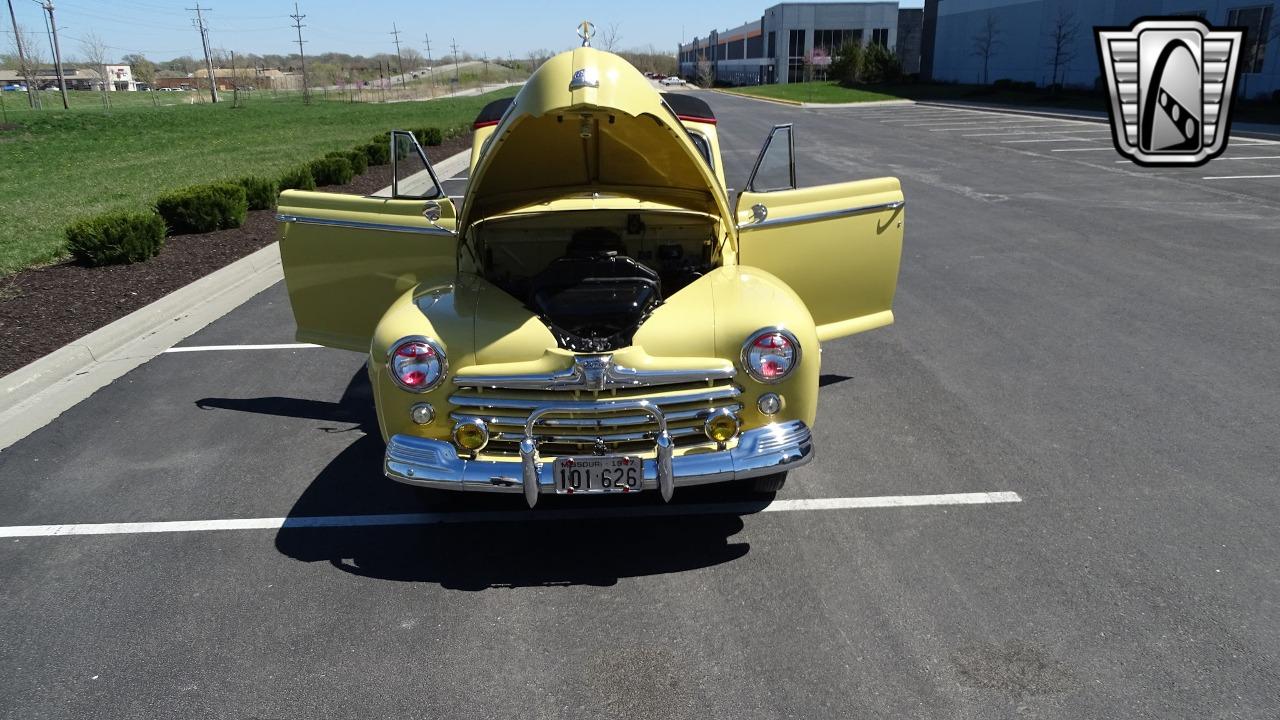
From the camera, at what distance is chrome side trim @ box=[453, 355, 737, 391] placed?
150 inches

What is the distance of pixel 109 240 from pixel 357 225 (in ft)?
18.8

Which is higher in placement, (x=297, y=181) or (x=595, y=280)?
(x=595, y=280)

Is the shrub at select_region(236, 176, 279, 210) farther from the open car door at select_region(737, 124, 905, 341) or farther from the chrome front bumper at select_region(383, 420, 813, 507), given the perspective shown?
the chrome front bumper at select_region(383, 420, 813, 507)

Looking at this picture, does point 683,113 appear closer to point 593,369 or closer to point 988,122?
point 593,369

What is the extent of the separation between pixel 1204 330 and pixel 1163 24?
95.7ft

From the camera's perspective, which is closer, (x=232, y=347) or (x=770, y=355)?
(x=770, y=355)

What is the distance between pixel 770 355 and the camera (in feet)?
13.0

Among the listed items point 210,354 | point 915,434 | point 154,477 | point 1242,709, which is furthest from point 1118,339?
point 210,354

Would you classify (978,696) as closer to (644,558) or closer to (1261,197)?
(644,558)

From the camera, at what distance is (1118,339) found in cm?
688

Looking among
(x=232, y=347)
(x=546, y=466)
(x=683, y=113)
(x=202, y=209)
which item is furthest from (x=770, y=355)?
(x=202, y=209)

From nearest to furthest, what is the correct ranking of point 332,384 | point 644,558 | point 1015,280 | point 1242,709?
point 1242,709, point 644,558, point 332,384, point 1015,280

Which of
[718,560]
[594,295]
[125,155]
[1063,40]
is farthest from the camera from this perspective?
[1063,40]

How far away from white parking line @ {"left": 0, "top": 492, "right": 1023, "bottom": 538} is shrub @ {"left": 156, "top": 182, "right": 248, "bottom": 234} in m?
7.57
